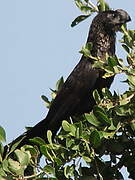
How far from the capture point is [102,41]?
4.54 metres

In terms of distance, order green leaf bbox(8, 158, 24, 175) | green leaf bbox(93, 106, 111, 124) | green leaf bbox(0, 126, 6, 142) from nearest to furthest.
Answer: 1. green leaf bbox(8, 158, 24, 175)
2. green leaf bbox(0, 126, 6, 142)
3. green leaf bbox(93, 106, 111, 124)

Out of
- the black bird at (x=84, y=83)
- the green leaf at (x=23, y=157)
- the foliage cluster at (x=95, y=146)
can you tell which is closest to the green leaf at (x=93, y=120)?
the foliage cluster at (x=95, y=146)

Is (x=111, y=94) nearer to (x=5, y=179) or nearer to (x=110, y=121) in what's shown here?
(x=110, y=121)

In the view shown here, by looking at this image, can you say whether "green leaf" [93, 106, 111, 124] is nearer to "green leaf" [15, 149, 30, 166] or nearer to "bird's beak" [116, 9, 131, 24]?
"green leaf" [15, 149, 30, 166]

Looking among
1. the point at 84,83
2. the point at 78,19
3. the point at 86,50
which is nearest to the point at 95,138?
the point at 86,50

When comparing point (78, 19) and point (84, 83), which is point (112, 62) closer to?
point (78, 19)

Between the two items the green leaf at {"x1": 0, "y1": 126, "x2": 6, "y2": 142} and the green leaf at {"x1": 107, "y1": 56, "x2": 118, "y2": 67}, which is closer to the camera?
the green leaf at {"x1": 0, "y1": 126, "x2": 6, "y2": 142}

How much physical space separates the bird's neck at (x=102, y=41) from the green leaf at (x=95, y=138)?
1.73m

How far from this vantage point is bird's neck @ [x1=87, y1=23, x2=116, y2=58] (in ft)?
14.6

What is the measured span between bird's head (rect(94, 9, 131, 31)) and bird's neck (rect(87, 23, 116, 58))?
0.16ft

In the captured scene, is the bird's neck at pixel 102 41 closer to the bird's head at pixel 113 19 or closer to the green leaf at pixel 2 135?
the bird's head at pixel 113 19

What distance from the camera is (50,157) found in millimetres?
2758

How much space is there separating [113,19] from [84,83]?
0.56m

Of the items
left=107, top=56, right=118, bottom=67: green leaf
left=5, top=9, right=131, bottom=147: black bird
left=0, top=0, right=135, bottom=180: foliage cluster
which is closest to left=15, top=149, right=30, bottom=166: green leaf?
left=0, top=0, right=135, bottom=180: foliage cluster
